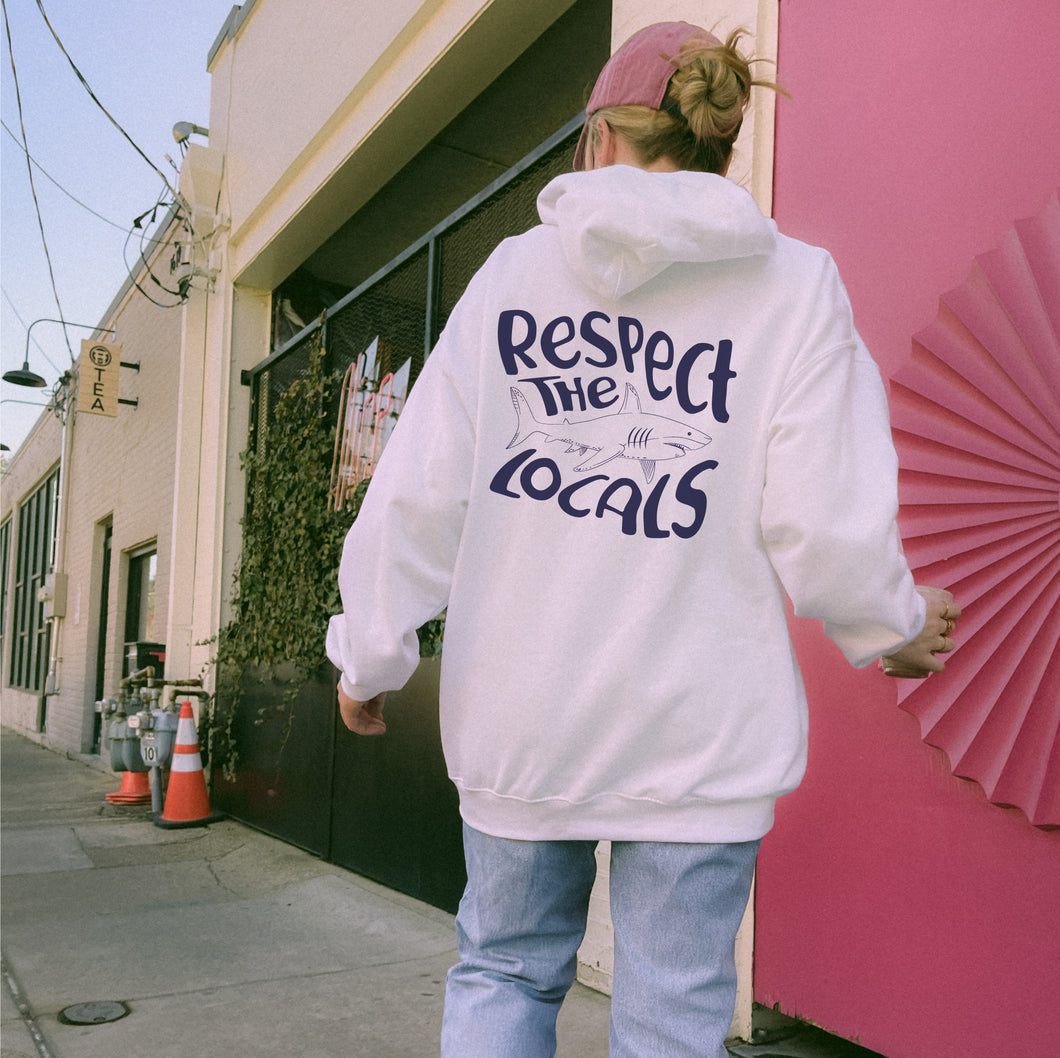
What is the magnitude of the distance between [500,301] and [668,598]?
16.8 inches

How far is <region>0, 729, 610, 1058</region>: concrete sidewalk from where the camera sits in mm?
2402

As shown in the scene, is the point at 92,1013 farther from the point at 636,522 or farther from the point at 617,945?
the point at 636,522

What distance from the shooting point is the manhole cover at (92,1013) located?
2471 millimetres

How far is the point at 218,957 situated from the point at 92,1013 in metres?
0.56

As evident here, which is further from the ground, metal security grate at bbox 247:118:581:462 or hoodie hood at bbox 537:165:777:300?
metal security grate at bbox 247:118:581:462

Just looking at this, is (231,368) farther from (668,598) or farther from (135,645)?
(668,598)

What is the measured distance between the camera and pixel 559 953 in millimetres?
1141

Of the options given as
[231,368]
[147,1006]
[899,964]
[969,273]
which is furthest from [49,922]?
[231,368]

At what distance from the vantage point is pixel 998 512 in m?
1.83

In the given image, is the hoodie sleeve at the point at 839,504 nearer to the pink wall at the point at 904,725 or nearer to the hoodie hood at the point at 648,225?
the hoodie hood at the point at 648,225

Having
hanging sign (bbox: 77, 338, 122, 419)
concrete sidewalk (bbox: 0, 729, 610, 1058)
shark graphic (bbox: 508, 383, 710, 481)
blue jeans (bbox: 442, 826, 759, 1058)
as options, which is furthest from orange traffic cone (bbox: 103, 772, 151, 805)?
shark graphic (bbox: 508, 383, 710, 481)

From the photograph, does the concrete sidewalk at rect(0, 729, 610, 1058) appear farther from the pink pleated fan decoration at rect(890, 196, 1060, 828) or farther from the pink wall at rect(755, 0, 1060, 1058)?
the pink pleated fan decoration at rect(890, 196, 1060, 828)

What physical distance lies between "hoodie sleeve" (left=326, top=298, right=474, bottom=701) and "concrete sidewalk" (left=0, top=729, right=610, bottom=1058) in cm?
161

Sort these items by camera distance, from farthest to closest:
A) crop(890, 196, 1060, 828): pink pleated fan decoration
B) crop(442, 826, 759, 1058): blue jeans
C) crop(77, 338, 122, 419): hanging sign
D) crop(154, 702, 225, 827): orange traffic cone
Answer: crop(77, 338, 122, 419): hanging sign → crop(154, 702, 225, 827): orange traffic cone → crop(890, 196, 1060, 828): pink pleated fan decoration → crop(442, 826, 759, 1058): blue jeans
